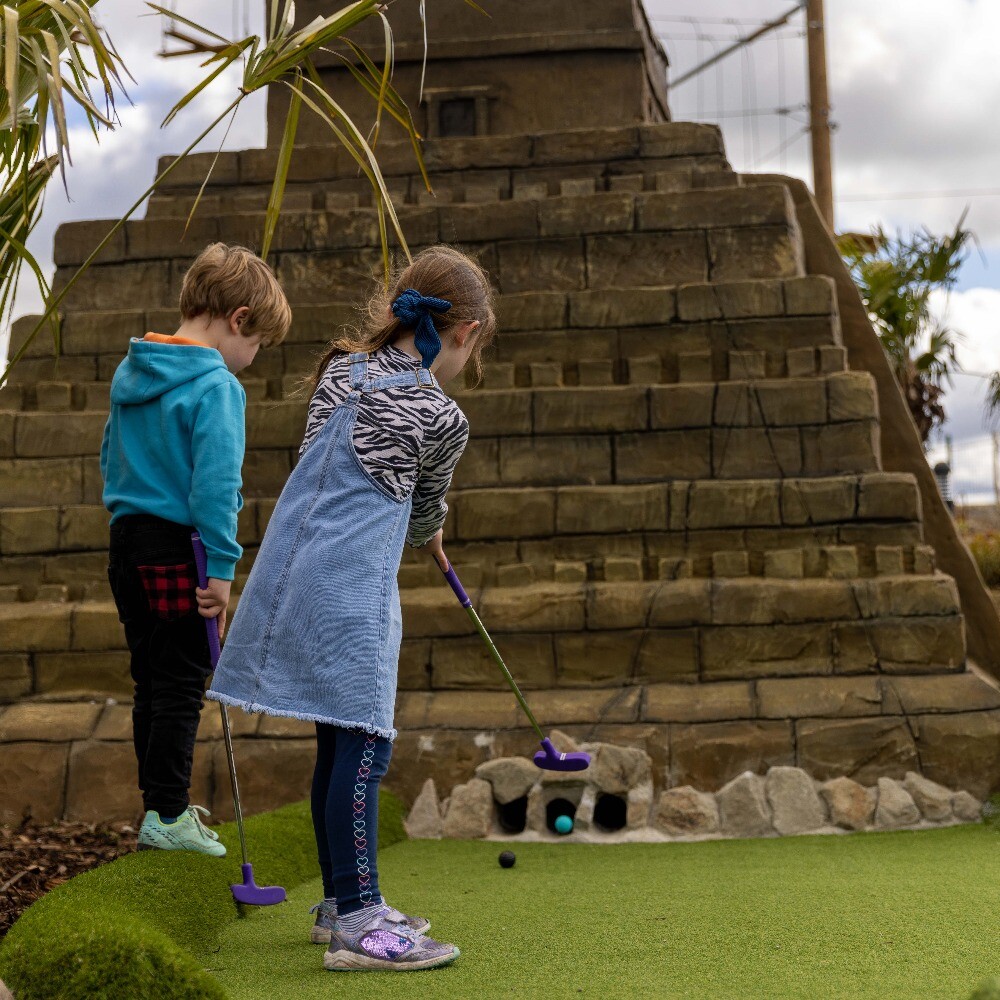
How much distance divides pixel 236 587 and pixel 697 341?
2511mm

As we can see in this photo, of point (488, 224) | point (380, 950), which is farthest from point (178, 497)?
point (488, 224)

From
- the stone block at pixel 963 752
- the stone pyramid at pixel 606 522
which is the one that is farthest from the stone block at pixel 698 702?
the stone block at pixel 963 752

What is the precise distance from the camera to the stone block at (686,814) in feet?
17.2

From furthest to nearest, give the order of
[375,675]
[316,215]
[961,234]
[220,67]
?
[961,234] → [316,215] → [220,67] → [375,675]

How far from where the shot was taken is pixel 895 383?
7613 millimetres

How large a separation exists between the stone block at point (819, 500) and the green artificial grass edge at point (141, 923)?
2732mm


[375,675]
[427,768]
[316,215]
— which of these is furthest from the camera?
[316,215]

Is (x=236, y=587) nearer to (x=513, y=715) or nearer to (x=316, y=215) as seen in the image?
(x=513, y=715)

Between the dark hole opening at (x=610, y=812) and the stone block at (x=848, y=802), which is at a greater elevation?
the stone block at (x=848, y=802)

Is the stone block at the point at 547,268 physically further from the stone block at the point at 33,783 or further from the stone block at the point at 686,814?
the stone block at the point at 33,783

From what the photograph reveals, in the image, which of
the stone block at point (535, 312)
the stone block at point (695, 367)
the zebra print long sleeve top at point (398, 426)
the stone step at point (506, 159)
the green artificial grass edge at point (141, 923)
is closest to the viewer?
the green artificial grass edge at point (141, 923)

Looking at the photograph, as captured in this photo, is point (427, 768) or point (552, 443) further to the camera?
point (552, 443)

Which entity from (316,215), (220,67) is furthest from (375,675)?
(316,215)

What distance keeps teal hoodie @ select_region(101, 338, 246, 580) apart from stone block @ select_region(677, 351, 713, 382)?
3.29 metres
